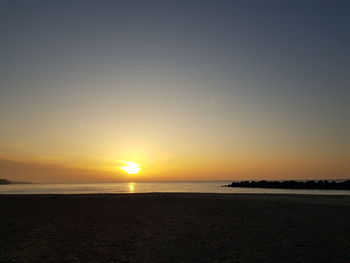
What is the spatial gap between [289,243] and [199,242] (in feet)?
9.93

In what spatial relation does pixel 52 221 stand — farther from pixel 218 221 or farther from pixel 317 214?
pixel 317 214

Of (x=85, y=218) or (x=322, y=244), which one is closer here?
(x=322, y=244)

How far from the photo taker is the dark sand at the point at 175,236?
29.3 feet

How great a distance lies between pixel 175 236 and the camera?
11672 mm

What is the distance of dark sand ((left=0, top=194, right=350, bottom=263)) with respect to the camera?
892 cm

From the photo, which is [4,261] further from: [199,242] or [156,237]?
[199,242]

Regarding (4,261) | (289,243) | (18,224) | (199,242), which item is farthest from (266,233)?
(18,224)

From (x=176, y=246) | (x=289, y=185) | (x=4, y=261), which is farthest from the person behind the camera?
(x=289, y=185)

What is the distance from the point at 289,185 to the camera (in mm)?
59062

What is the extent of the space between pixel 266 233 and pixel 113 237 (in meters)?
5.96

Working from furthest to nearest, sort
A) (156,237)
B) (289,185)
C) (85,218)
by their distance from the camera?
(289,185) < (85,218) < (156,237)

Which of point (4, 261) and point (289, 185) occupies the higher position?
point (289, 185)

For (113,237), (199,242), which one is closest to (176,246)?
(199,242)

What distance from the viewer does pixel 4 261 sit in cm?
836
